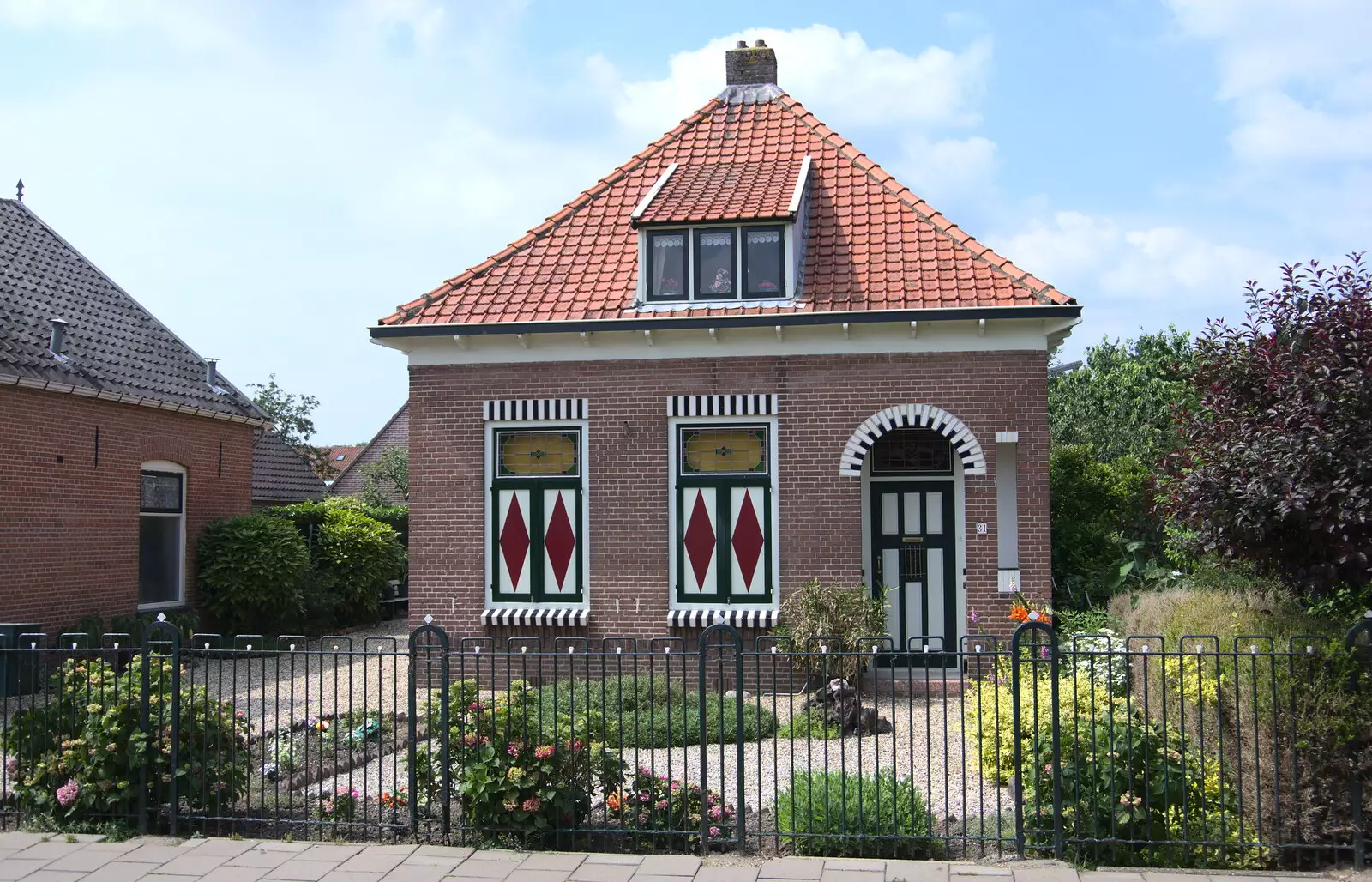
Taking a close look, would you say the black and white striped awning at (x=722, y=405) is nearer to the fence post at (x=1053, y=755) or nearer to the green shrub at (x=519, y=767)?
the green shrub at (x=519, y=767)

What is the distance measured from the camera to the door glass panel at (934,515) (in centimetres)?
1279

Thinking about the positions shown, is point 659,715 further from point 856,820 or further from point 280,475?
point 280,475

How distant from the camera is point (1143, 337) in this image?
89.9 feet

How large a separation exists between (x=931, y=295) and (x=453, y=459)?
18.3ft

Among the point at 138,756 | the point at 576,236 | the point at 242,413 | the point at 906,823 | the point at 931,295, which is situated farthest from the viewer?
the point at 242,413

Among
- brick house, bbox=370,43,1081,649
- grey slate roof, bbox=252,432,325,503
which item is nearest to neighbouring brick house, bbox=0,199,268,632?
grey slate roof, bbox=252,432,325,503

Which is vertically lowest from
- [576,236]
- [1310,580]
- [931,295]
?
[1310,580]

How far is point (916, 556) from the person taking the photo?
12.8 metres

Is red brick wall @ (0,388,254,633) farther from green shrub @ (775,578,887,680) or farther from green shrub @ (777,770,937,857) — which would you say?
green shrub @ (777,770,937,857)

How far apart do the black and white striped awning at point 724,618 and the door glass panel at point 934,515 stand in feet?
6.80

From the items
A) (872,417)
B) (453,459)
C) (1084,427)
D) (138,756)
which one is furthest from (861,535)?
(1084,427)

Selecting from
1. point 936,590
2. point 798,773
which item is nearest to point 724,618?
point 936,590

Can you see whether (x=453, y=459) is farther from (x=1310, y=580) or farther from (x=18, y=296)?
(x=1310, y=580)

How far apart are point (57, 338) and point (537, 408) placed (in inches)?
271
